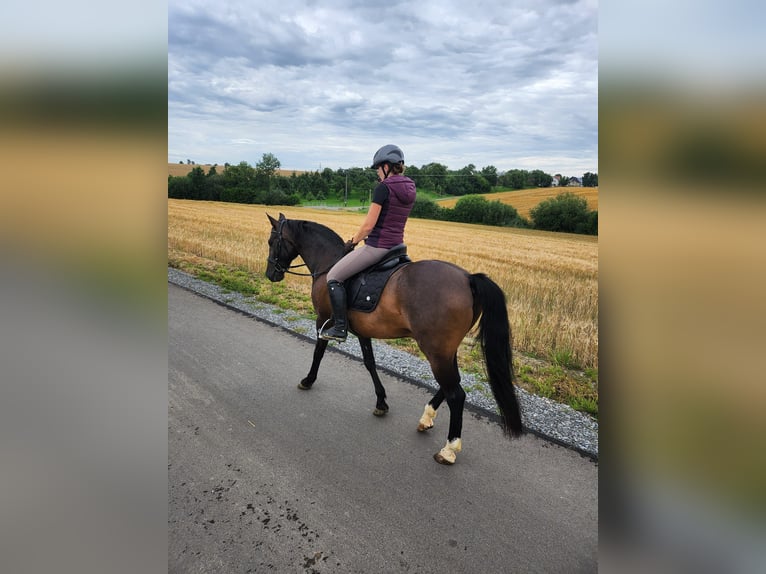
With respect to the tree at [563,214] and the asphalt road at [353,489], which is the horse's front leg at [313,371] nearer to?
the asphalt road at [353,489]

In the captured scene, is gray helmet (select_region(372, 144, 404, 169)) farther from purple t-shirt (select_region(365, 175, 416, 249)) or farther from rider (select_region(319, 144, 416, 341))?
purple t-shirt (select_region(365, 175, 416, 249))

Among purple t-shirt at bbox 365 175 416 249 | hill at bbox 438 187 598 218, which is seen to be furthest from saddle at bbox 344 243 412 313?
hill at bbox 438 187 598 218

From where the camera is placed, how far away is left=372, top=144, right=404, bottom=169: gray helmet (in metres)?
3.93

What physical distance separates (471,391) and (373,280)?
2.01 metres

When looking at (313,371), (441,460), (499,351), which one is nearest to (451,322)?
(499,351)

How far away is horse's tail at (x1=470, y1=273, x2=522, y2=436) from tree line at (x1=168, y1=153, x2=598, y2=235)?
33434 millimetres

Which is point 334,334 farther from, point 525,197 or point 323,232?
point 525,197

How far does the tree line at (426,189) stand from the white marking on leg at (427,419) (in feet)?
109

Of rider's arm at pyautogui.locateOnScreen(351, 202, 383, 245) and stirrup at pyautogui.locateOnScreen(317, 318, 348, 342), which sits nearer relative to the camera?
rider's arm at pyautogui.locateOnScreen(351, 202, 383, 245)

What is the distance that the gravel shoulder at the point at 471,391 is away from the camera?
13.7 feet

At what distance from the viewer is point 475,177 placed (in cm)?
5191

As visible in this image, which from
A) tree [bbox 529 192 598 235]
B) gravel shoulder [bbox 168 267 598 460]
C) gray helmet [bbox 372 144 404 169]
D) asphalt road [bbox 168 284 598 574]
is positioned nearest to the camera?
asphalt road [bbox 168 284 598 574]
